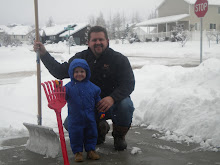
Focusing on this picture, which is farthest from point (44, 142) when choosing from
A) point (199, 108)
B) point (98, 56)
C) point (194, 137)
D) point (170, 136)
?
point (199, 108)

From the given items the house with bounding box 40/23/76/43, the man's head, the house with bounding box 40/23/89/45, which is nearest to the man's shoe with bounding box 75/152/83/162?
the man's head

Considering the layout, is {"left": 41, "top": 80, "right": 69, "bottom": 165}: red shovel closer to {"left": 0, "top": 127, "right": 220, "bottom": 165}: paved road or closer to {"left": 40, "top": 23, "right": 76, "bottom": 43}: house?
{"left": 0, "top": 127, "right": 220, "bottom": 165}: paved road

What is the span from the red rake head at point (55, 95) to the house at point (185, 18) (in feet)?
112

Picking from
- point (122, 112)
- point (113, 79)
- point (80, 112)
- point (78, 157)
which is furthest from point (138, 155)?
point (113, 79)

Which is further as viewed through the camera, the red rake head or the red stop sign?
the red stop sign

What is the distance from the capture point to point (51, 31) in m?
65.0

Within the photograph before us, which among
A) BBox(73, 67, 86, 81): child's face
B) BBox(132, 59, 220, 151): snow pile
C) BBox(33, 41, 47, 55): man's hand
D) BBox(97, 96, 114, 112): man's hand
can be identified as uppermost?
BBox(33, 41, 47, 55): man's hand

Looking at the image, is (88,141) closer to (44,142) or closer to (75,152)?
(75,152)

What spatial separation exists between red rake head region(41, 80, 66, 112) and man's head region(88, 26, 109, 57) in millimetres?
780

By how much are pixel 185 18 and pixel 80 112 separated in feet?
121

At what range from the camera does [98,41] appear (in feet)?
10.8

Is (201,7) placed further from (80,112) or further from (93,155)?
(93,155)

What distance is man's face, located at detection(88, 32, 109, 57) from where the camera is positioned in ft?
10.8

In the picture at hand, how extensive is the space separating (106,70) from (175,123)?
4.62 ft
